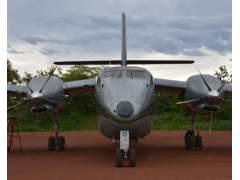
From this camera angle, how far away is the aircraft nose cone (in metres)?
8.62

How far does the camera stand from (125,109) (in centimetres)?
865

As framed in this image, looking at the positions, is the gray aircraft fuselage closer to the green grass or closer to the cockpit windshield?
the cockpit windshield

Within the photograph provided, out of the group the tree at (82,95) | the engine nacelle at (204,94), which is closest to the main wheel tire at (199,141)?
the engine nacelle at (204,94)

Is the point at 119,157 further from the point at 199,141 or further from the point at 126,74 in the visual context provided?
the point at 199,141

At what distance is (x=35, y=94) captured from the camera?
11.7 m

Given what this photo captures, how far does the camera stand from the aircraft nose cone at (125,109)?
28.3 feet

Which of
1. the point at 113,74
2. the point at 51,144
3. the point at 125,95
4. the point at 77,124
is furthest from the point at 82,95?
the point at 125,95

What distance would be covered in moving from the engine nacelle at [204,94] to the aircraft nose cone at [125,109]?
170 inches

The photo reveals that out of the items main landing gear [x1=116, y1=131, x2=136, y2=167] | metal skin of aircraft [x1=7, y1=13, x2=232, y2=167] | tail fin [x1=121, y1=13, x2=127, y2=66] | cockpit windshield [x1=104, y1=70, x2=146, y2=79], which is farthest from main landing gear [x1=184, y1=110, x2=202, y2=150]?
main landing gear [x1=116, y1=131, x2=136, y2=167]

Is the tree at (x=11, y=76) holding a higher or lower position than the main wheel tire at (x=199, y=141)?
higher

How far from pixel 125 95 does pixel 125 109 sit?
0.59 metres

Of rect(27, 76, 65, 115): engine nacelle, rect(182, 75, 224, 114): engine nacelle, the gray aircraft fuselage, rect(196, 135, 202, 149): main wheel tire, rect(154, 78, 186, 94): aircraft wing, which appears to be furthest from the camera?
rect(196, 135, 202, 149): main wheel tire

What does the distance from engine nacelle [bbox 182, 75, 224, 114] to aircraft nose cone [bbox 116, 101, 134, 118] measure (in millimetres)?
4326

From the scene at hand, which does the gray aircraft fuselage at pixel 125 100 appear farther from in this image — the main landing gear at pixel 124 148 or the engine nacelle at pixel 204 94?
the engine nacelle at pixel 204 94
